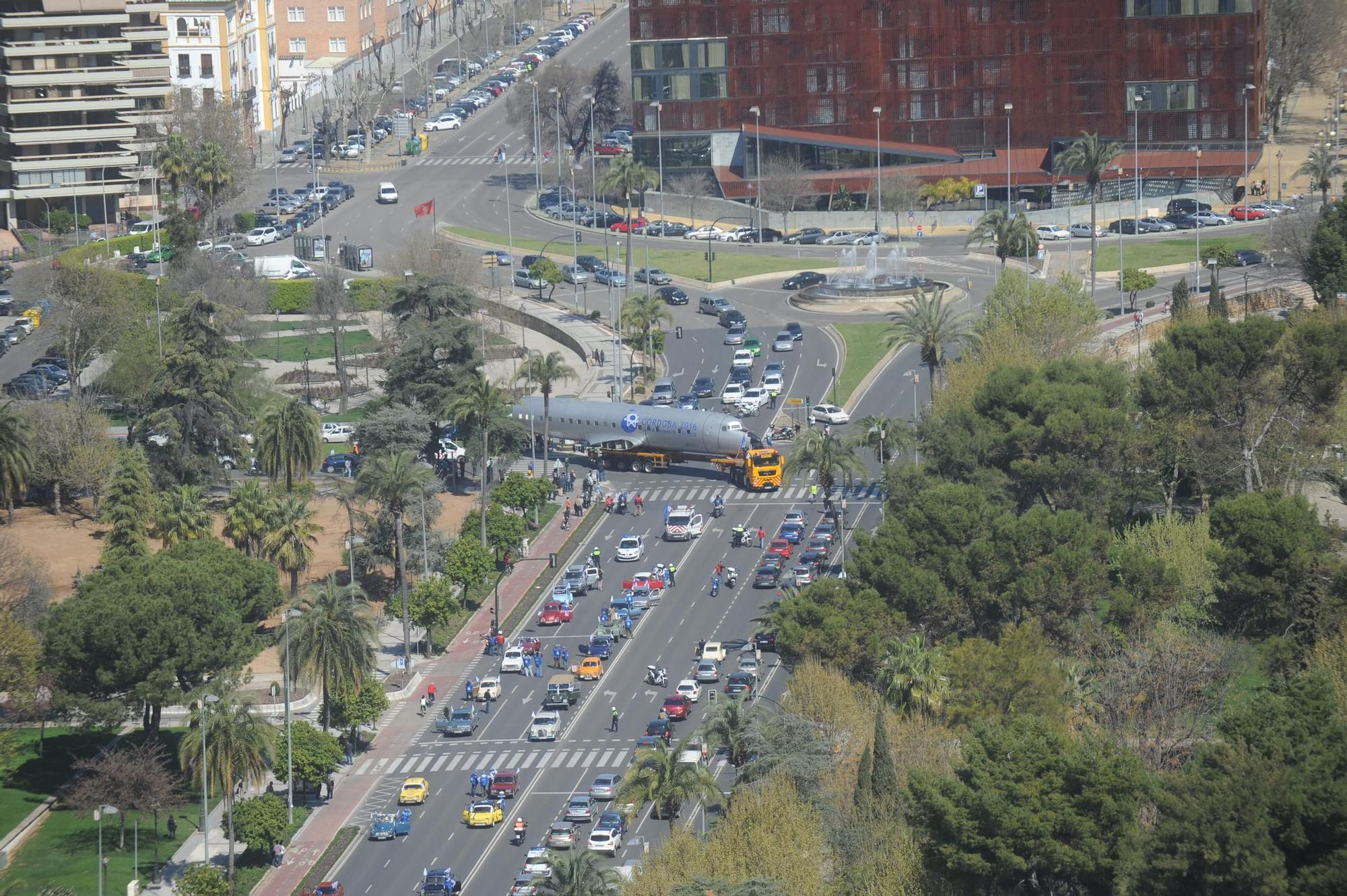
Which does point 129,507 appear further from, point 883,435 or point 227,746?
point 883,435

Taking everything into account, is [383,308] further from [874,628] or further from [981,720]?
[981,720]

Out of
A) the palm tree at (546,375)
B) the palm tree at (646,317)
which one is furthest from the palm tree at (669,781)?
the palm tree at (646,317)

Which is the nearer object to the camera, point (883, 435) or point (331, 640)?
point (331, 640)

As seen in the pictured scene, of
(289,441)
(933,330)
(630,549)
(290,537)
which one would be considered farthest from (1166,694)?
(289,441)

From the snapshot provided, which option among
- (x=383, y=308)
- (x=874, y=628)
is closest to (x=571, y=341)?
(x=383, y=308)

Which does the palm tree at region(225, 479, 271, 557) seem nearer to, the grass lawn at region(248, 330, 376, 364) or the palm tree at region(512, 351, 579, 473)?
the palm tree at region(512, 351, 579, 473)

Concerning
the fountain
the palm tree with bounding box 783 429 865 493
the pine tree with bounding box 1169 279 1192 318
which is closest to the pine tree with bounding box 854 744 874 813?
the palm tree with bounding box 783 429 865 493
